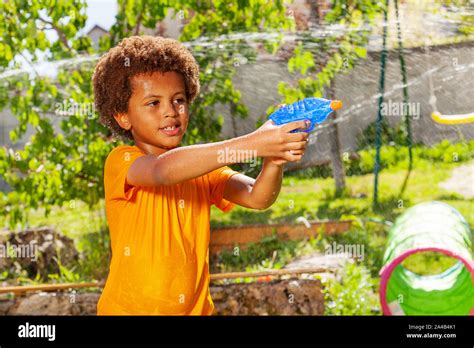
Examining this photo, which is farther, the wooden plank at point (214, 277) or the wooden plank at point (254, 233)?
the wooden plank at point (254, 233)

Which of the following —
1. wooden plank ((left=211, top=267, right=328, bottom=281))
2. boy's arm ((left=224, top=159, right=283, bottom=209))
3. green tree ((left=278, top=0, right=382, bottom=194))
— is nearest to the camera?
boy's arm ((left=224, top=159, right=283, bottom=209))

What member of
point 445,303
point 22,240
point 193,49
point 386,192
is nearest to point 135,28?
point 193,49

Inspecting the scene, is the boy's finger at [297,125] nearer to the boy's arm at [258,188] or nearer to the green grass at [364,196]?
the boy's arm at [258,188]

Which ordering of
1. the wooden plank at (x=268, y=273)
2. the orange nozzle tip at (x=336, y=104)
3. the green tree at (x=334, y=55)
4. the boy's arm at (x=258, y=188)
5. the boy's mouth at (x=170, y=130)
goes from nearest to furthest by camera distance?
the orange nozzle tip at (x=336, y=104) → the boy's arm at (x=258, y=188) → the boy's mouth at (x=170, y=130) → the wooden plank at (x=268, y=273) → the green tree at (x=334, y=55)

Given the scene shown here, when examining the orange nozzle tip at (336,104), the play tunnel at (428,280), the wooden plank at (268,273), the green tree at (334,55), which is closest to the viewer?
the orange nozzle tip at (336,104)

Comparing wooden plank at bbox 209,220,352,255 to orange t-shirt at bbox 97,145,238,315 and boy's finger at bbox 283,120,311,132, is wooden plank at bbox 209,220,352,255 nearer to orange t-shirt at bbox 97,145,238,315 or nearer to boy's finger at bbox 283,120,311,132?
orange t-shirt at bbox 97,145,238,315

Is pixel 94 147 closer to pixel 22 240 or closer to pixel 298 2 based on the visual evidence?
pixel 22 240

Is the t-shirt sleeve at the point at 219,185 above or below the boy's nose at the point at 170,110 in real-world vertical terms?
below

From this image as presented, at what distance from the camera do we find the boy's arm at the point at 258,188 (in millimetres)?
1544

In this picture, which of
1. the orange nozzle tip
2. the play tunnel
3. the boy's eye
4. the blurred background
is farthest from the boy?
the blurred background

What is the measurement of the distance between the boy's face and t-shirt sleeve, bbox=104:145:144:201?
2.0 inches

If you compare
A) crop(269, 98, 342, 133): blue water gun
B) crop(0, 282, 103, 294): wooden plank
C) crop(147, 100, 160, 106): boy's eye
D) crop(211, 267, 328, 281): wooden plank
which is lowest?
crop(0, 282, 103, 294): wooden plank

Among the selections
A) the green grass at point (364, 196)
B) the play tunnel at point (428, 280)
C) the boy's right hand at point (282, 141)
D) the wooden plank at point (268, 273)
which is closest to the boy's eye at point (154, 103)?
the boy's right hand at point (282, 141)

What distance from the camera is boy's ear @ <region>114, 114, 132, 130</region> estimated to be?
1.78 metres
